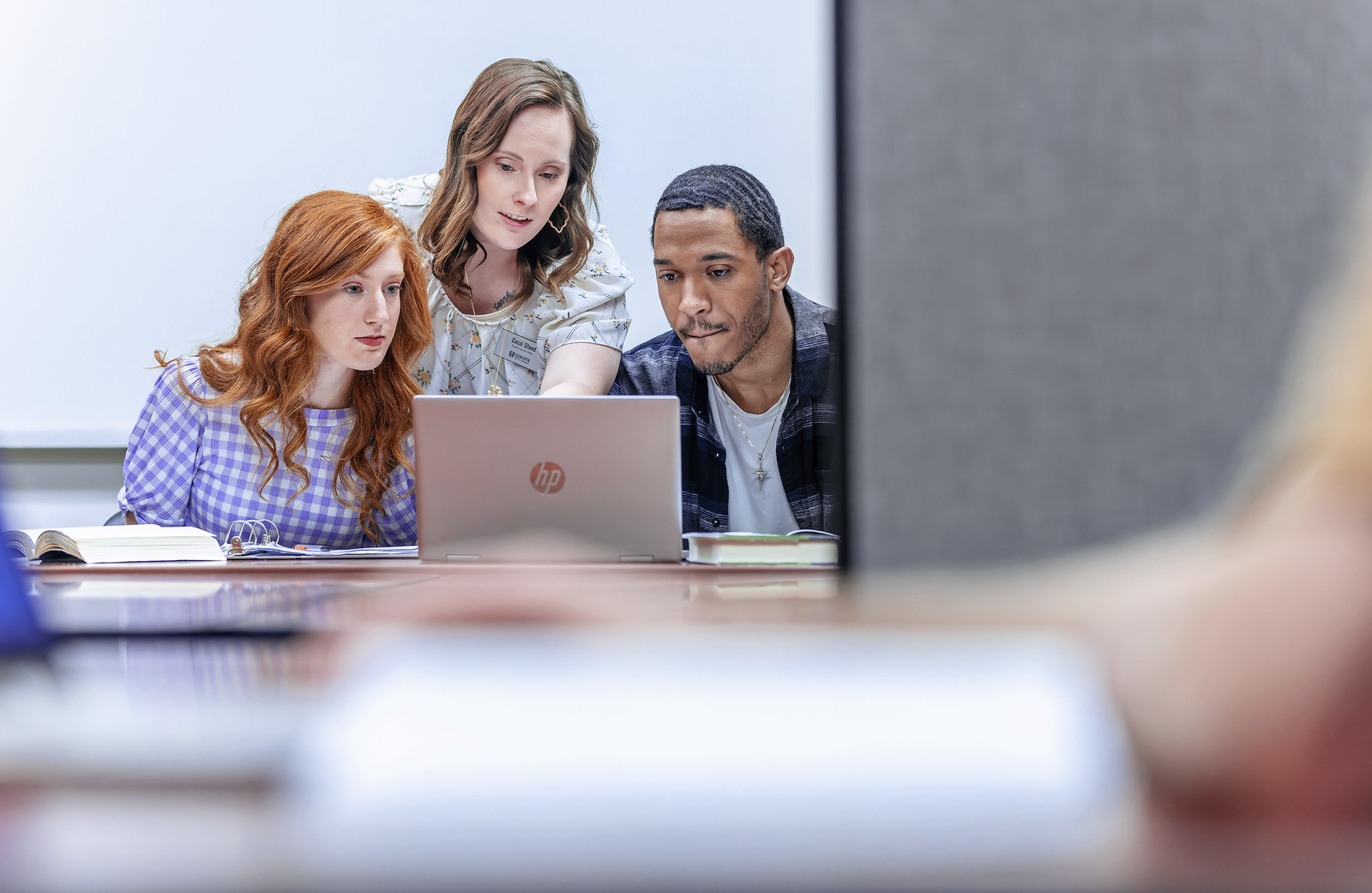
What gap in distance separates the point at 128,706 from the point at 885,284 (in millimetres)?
327

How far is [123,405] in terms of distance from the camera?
2.86m

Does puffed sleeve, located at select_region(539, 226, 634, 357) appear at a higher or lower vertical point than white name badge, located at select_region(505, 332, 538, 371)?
higher

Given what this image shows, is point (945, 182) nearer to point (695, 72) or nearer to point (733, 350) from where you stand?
point (733, 350)

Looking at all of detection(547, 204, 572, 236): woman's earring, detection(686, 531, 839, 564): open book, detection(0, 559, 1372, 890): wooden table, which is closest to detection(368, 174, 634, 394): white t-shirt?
detection(547, 204, 572, 236): woman's earring

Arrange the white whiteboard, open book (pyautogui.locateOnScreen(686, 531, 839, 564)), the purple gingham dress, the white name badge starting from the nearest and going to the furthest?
open book (pyautogui.locateOnScreen(686, 531, 839, 564))
the purple gingham dress
the white name badge
the white whiteboard

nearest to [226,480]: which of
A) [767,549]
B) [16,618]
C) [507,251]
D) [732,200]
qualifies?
[507,251]

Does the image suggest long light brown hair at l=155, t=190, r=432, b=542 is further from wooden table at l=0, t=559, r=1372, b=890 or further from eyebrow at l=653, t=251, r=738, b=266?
wooden table at l=0, t=559, r=1372, b=890

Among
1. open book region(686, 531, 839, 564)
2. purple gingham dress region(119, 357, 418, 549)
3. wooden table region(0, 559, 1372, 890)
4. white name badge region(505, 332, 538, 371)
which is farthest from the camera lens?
white name badge region(505, 332, 538, 371)

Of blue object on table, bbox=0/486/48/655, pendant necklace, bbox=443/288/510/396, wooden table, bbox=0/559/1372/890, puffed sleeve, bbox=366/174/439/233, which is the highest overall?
puffed sleeve, bbox=366/174/439/233

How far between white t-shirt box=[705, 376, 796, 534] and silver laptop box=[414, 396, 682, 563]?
2.66ft

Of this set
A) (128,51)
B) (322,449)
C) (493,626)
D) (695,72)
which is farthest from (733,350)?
(128,51)

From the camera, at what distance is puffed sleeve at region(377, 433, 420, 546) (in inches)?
76.3

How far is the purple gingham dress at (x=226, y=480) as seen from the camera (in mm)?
1871

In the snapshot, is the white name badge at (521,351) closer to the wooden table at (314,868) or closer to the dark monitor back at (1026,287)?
the dark monitor back at (1026,287)
